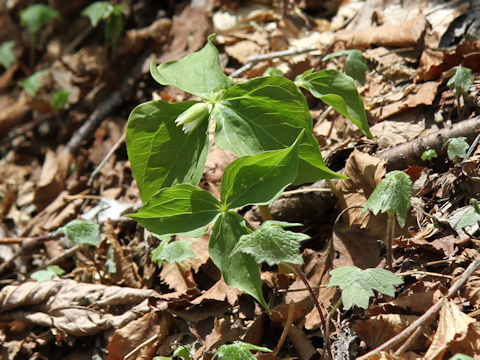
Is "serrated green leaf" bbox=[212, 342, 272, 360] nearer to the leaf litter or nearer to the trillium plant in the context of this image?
the trillium plant

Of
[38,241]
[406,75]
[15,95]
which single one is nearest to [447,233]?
[406,75]

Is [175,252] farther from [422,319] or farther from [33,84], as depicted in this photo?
[33,84]

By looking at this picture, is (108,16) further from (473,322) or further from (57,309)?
(473,322)

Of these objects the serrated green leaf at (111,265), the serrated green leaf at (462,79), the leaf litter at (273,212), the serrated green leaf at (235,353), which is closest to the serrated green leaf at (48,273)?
the leaf litter at (273,212)

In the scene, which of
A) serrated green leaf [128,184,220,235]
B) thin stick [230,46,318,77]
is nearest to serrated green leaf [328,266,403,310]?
serrated green leaf [128,184,220,235]

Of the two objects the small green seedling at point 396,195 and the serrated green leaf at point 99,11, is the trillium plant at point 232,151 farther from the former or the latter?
the serrated green leaf at point 99,11
